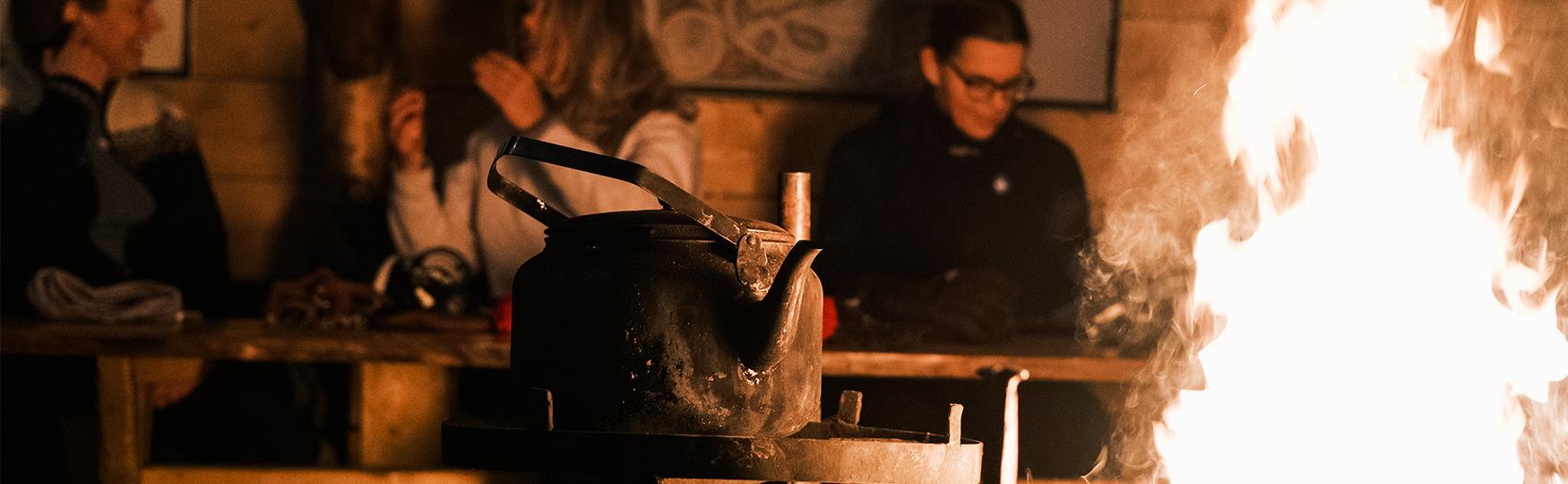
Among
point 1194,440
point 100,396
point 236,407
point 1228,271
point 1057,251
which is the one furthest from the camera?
point 1057,251

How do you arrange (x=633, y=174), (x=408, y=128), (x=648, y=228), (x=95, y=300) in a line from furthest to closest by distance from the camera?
1. (x=408, y=128)
2. (x=95, y=300)
3. (x=648, y=228)
4. (x=633, y=174)

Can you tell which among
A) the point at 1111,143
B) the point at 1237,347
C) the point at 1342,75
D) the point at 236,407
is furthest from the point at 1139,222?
the point at 236,407

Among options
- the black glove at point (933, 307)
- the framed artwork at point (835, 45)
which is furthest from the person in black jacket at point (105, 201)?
the black glove at point (933, 307)

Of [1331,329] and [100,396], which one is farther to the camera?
[100,396]

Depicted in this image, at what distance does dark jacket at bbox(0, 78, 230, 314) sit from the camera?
4.07 m

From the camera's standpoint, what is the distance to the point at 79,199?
4121 millimetres

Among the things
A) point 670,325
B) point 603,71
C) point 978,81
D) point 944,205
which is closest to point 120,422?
point 603,71

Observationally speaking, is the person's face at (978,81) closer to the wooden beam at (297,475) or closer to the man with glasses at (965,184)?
the man with glasses at (965,184)

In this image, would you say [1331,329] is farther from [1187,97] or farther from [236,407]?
[236,407]

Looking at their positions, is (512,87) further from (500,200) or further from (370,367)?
(370,367)

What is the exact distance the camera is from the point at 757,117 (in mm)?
4691

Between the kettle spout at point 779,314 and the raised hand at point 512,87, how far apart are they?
296cm

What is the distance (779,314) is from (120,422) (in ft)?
7.77

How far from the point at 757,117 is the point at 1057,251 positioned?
3.82 ft
